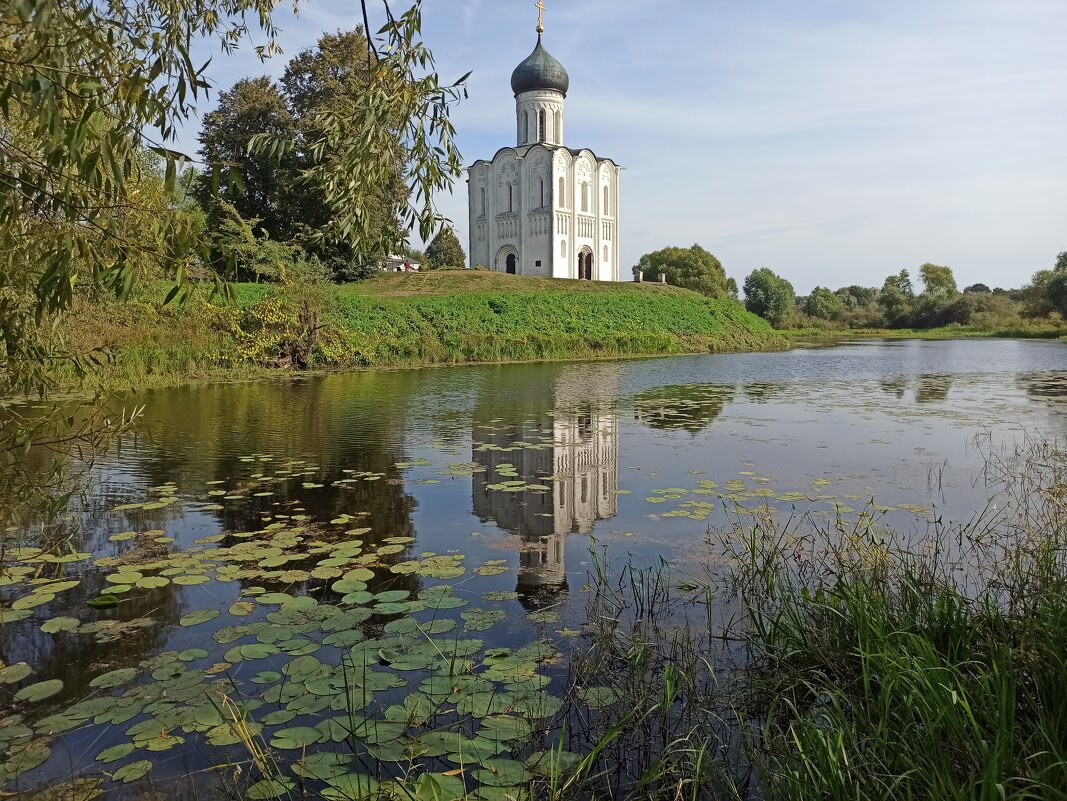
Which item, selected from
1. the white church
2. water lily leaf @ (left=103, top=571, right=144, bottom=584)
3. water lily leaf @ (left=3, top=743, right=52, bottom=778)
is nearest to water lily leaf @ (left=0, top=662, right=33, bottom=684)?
water lily leaf @ (left=3, top=743, right=52, bottom=778)

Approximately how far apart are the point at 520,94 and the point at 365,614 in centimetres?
4978

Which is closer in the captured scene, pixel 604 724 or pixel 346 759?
pixel 346 759

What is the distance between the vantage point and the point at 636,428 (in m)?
11.4

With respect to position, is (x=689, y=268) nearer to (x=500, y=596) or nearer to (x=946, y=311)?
(x=946, y=311)

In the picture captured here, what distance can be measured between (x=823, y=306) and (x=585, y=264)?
38738 mm

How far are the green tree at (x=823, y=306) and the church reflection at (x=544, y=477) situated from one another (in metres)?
70.4

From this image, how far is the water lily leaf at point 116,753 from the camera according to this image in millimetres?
2799

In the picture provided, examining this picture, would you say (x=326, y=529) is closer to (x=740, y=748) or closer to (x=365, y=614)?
(x=365, y=614)

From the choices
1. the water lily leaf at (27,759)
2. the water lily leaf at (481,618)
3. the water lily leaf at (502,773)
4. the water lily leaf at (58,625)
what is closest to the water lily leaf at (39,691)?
the water lily leaf at (27,759)

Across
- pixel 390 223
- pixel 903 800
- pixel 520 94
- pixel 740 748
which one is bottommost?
pixel 740 748

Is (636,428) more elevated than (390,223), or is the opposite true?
(390,223)

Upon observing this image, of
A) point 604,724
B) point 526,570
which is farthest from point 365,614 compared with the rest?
point 604,724

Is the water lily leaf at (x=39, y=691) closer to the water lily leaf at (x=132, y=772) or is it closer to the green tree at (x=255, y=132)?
the water lily leaf at (x=132, y=772)

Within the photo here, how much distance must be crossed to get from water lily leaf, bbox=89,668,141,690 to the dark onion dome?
4922 centimetres
